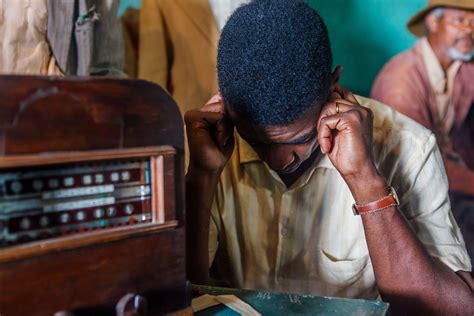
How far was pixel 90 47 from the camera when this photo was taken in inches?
56.7

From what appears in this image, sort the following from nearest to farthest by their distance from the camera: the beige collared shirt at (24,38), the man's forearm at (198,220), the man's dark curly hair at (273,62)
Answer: the man's dark curly hair at (273,62), the man's forearm at (198,220), the beige collared shirt at (24,38)

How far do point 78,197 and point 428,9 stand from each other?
1.32 m

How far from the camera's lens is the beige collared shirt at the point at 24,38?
1.32 metres

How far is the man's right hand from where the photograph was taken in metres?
1.05

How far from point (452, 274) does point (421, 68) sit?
80 centimetres

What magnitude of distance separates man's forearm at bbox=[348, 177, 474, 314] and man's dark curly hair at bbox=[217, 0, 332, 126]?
187 mm

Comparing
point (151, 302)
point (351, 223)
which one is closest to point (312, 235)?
point (351, 223)

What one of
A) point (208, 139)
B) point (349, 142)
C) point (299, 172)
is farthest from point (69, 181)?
point (299, 172)

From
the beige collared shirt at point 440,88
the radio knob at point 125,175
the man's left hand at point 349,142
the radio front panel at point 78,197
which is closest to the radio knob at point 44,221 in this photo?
the radio front panel at point 78,197

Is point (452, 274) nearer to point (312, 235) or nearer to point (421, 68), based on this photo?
point (312, 235)

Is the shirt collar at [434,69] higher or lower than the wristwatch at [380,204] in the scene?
higher

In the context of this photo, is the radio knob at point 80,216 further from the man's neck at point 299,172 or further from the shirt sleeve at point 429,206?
the shirt sleeve at point 429,206

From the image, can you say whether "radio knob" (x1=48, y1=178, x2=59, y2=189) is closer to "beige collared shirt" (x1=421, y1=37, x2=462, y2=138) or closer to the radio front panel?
the radio front panel

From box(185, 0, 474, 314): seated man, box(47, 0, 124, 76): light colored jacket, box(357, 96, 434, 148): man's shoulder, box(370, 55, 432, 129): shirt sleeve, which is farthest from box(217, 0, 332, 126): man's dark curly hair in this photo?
box(370, 55, 432, 129): shirt sleeve
